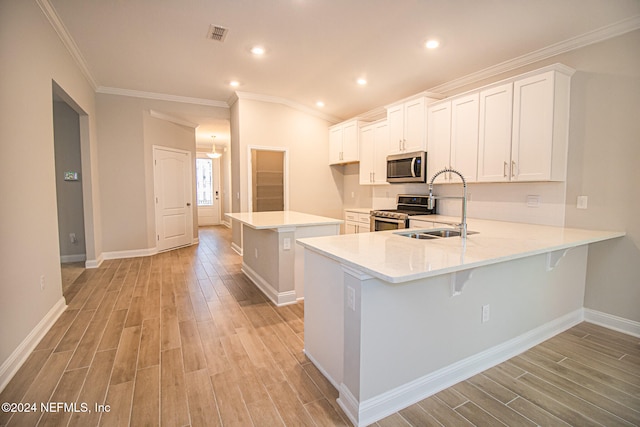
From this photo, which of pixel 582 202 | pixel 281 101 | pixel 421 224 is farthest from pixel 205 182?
pixel 582 202

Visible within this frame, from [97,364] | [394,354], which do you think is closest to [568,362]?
[394,354]

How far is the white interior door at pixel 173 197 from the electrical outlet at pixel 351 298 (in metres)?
5.26

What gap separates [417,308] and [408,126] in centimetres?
309

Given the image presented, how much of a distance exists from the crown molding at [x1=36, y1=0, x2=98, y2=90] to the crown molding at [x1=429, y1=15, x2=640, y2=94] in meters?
4.32

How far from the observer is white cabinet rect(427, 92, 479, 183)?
342 cm

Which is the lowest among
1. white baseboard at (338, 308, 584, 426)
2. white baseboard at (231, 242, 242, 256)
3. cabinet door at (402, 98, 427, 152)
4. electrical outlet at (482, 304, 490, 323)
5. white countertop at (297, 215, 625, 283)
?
white baseboard at (338, 308, 584, 426)

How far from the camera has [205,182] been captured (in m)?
10.3

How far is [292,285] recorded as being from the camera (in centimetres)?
330

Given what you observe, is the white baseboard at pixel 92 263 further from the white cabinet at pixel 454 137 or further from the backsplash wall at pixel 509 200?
the white cabinet at pixel 454 137

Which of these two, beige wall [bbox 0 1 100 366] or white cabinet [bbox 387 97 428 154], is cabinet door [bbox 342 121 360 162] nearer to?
white cabinet [bbox 387 97 428 154]

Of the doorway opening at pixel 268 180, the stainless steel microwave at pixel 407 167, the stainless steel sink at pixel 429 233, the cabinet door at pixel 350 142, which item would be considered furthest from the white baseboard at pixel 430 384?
the doorway opening at pixel 268 180

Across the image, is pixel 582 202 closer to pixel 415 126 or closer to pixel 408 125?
pixel 415 126

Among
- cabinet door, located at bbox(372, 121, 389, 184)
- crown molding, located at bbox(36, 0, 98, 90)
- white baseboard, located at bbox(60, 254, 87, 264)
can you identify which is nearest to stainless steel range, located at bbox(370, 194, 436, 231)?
cabinet door, located at bbox(372, 121, 389, 184)

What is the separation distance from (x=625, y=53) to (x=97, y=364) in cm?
483
